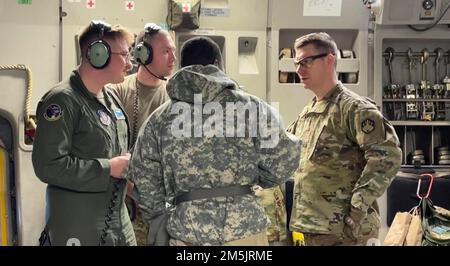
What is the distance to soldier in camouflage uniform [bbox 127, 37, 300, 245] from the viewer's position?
79.7 inches

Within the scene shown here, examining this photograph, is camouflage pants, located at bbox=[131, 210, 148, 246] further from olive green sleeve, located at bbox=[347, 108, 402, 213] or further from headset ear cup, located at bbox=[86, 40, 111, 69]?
olive green sleeve, located at bbox=[347, 108, 402, 213]

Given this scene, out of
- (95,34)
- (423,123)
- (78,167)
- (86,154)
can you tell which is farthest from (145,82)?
(423,123)

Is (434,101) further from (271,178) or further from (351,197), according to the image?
(271,178)

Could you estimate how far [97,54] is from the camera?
2.33 meters

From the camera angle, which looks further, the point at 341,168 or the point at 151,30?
the point at 151,30

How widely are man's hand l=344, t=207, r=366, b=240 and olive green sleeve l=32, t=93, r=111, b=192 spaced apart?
44.6 inches

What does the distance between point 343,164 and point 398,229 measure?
1152mm

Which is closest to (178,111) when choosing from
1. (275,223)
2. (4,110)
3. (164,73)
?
(164,73)

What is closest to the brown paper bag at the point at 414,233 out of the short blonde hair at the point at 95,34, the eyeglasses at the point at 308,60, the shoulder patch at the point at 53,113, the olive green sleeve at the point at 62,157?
the eyeglasses at the point at 308,60

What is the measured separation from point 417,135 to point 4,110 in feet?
9.81

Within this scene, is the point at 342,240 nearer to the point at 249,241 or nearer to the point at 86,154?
the point at 249,241

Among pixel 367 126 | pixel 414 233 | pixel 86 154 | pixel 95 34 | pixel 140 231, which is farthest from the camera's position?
pixel 414 233

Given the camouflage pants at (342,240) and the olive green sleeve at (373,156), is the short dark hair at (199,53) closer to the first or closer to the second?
the olive green sleeve at (373,156)

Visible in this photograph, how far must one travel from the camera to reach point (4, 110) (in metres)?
3.48
